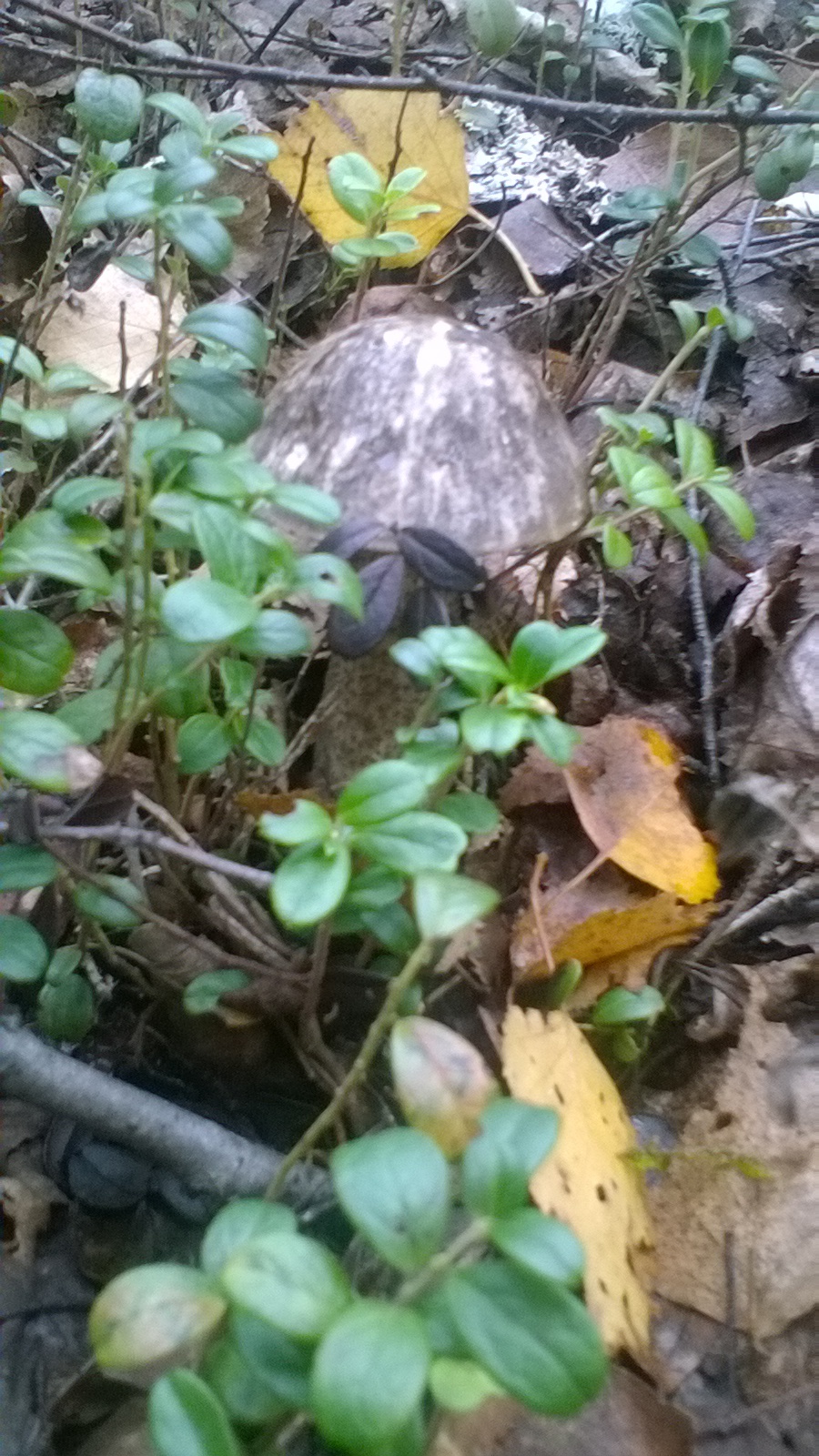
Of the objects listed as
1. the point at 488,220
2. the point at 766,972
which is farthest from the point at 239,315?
the point at 488,220

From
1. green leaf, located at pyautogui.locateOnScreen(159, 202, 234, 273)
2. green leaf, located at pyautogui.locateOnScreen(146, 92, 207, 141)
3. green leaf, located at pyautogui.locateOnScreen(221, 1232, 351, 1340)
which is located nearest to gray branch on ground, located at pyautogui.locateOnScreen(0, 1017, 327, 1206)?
green leaf, located at pyautogui.locateOnScreen(221, 1232, 351, 1340)

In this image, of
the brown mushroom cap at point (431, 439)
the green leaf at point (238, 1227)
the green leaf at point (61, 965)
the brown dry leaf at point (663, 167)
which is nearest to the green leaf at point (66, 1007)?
the green leaf at point (61, 965)

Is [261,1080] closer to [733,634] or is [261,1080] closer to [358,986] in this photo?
[358,986]

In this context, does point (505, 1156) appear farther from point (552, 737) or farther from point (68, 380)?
point (68, 380)

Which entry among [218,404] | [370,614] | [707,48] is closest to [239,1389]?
[370,614]

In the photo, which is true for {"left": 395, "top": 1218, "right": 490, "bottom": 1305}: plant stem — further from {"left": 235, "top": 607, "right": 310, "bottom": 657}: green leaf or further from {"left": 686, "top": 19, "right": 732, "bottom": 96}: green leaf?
{"left": 686, "top": 19, "right": 732, "bottom": 96}: green leaf
